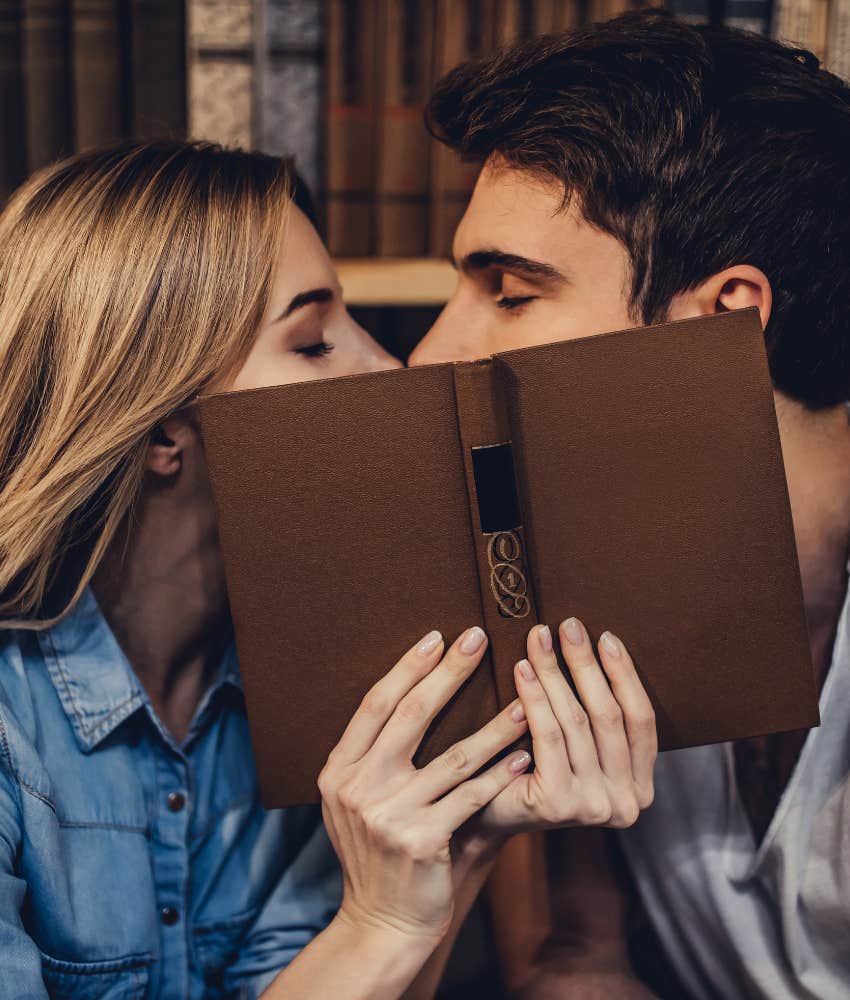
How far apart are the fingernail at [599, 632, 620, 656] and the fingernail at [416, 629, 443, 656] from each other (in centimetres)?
13

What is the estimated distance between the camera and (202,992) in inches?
39.7

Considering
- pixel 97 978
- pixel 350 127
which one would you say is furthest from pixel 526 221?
pixel 97 978

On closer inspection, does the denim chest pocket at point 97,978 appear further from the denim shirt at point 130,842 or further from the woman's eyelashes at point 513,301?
the woman's eyelashes at point 513,301

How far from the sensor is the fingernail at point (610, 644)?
0.76m

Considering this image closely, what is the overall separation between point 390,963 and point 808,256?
0.81 m

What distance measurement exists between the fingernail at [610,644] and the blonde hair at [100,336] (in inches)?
18.4

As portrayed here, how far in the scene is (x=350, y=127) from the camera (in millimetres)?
1619

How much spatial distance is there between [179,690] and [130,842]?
19cm

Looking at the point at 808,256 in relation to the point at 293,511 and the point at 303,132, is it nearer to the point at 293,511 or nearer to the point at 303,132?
the point at 293,511

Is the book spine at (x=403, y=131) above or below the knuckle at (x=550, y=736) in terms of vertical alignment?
above

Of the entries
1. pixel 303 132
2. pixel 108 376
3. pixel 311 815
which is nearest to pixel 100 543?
pixel 108 376

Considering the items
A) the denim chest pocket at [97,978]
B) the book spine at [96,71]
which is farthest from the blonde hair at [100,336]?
the book spine at [96,71]

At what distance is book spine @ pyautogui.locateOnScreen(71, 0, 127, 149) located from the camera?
1531 millimetres

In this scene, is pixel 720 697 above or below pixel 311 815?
above
